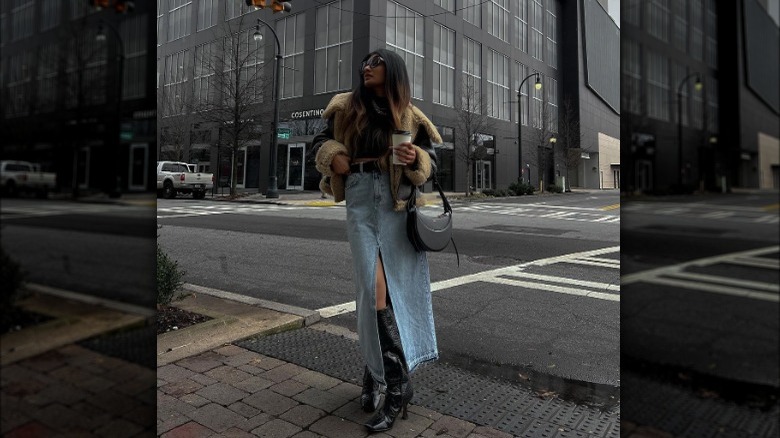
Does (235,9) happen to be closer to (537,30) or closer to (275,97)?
(275,97)

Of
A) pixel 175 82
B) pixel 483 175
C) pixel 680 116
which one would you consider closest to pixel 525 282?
pixel 483 175

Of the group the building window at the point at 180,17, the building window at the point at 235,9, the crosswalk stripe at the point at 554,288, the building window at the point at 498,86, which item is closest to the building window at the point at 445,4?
the building window at the point at 498,86

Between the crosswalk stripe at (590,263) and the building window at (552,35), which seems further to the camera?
the crosswalk stripe at (590,263)

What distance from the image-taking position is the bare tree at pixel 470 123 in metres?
2.70

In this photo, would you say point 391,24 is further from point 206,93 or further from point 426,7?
point 206,93

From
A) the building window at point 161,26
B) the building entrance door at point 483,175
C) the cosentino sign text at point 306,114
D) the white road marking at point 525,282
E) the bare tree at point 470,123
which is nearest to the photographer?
the building window at point 161,26

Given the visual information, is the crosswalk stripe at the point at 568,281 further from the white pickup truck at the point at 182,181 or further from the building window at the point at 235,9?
the building window at the point at 235,9

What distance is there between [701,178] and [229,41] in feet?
7.05

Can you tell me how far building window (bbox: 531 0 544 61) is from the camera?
9.07 ft

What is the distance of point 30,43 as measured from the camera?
3.48 ft

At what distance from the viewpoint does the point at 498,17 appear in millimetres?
2721

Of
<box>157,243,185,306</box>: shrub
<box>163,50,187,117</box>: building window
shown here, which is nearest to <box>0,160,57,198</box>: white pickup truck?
<box>163,50,187,117</box>: building window

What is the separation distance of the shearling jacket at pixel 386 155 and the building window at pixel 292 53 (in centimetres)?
25

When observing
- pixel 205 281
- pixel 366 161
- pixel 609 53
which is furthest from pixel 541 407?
pixel 205 281
